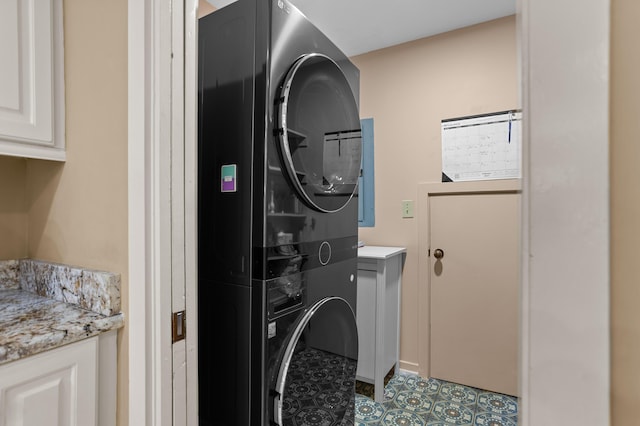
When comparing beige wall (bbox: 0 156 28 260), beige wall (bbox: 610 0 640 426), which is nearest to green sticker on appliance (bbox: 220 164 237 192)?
beige wall (bbox: 0 156 28 260)

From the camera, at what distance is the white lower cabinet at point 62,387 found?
695mm

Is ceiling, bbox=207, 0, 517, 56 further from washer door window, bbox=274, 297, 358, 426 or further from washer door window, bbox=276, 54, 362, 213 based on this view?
washer door window, bbox=274, 297, 358, 426

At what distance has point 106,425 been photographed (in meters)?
0.85

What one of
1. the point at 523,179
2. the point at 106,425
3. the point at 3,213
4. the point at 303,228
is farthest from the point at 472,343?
the point at 3,213

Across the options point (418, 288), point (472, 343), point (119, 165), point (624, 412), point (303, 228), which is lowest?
point (472, 343)

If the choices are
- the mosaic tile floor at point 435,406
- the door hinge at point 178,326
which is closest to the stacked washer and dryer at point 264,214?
the door hinge at point 178,326

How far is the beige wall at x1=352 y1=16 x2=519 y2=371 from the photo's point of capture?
2.18m

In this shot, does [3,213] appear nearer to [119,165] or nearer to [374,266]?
[119,165]

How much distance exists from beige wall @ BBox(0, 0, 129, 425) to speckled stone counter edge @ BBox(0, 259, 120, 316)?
0.08 feet

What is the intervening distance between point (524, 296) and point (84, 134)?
113 centimetres

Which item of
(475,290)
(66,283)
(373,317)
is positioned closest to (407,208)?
(475,290)

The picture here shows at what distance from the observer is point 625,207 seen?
30cm

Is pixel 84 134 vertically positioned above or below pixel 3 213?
above

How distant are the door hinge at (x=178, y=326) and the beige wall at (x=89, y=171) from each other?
14 centimetres
